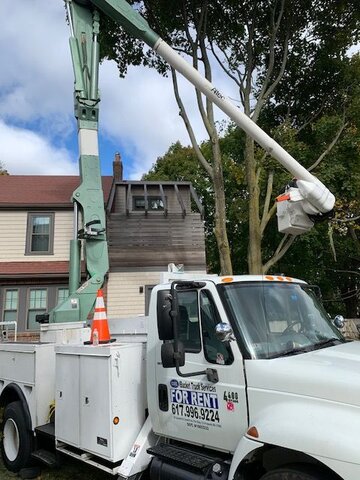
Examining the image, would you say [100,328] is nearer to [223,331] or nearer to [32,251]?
[223,331]

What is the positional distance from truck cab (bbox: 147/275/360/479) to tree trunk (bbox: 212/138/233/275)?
7.27 metres

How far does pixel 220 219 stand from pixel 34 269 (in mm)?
7723

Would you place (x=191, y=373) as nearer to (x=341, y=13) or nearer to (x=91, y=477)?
(x=91, y=477)

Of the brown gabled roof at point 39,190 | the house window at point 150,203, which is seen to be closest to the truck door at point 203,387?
the house window at point 150,203

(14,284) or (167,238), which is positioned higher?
(167,238)

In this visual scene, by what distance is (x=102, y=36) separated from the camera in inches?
480

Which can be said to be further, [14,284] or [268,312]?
[14,284]

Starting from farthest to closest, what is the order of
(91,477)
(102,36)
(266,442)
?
(102,36), (91,477), (266,442)

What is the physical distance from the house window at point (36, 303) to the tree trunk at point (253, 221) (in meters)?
8.02

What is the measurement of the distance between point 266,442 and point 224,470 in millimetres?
728

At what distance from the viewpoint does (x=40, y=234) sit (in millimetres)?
16781

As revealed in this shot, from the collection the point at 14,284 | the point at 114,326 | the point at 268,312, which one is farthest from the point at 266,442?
the point at 14,284

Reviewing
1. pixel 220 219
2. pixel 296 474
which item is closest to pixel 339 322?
pixel 296 474

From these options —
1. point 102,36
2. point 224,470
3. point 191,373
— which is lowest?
point 224,470
